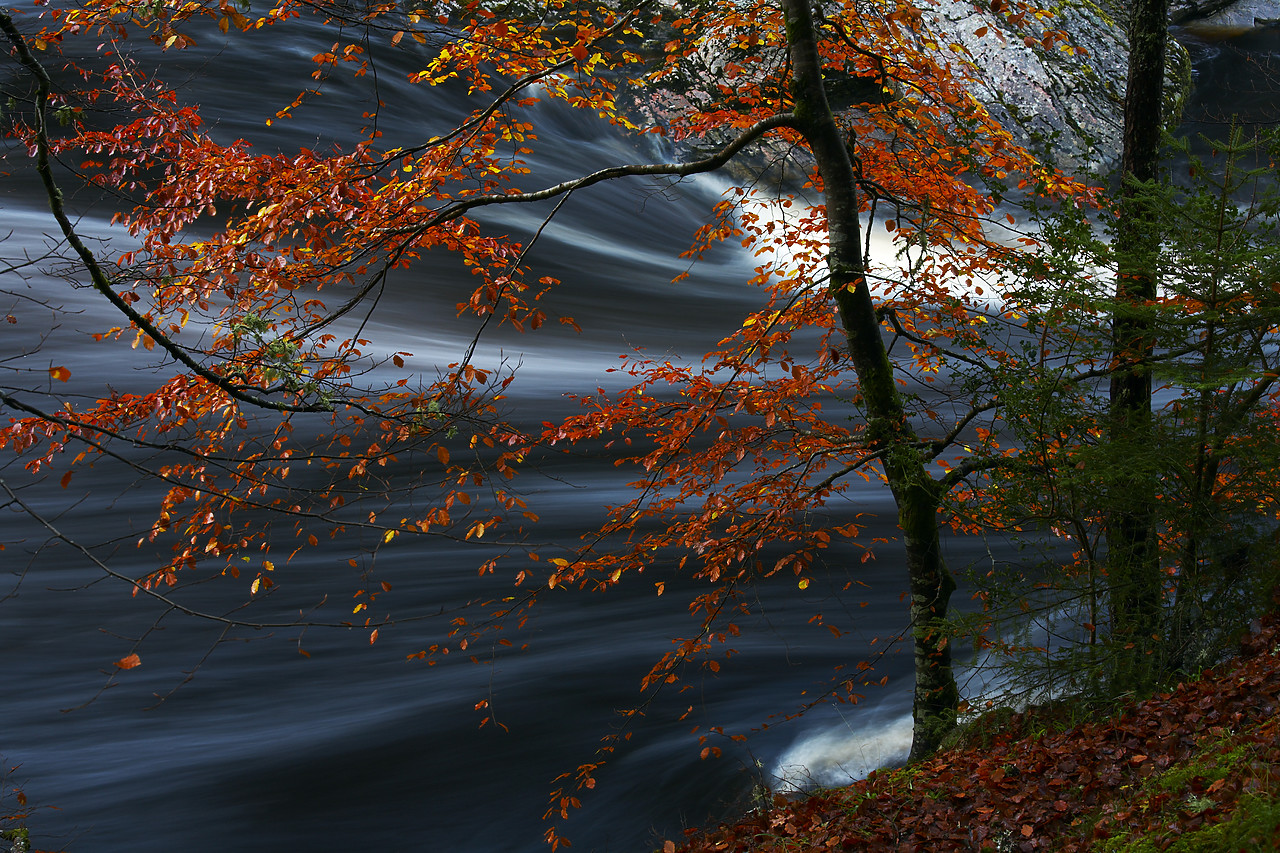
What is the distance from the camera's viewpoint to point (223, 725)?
725 cm

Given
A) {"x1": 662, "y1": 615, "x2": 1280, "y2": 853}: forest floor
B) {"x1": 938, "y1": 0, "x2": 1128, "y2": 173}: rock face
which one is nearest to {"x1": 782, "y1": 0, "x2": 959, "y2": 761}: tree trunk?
{"x1": 662, "y1": 615, "x2": 1280, "y2": 853}: forest floor

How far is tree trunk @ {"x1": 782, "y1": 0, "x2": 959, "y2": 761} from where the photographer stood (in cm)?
461

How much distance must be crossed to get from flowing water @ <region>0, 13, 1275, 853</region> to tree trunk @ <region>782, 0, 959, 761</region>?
5.03 ft

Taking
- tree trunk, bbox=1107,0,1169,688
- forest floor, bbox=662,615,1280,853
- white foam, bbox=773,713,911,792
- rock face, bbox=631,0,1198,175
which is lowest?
white foam, bbox=773,713,911,792

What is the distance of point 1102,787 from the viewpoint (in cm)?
325

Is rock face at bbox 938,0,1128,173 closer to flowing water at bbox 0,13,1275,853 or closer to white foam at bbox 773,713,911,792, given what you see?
flowing water at bbox 0,13,1275,853

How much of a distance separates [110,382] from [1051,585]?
1012cm

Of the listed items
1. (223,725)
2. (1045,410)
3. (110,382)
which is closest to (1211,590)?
(1045,410)

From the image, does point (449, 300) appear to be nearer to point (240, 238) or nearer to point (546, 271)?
point (546, 271)

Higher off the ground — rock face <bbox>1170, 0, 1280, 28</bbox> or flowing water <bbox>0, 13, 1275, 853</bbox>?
rock face <bbox>1170, 0, 1280, 28</bbox>

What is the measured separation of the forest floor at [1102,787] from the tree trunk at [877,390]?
465 millimetres

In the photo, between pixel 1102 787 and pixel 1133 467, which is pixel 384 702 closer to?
pixel 1102 787

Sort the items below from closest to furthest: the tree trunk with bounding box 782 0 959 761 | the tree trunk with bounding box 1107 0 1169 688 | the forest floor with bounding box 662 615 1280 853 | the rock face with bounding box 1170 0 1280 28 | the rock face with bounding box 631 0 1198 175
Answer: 1. the forest floor with bounding box 662 615 1280 853
2. the tree trunk with bounding box 1107 0 1169 688
3. the tree trunk with bounding box 782 0 959 761
4. the rock face with bounding box 631 0 1198 175
5. the rock face with bounding box 1170 0 1280 28

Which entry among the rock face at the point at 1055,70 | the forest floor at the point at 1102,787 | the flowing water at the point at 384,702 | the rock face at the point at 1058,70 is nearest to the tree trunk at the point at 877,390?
the forest floor at the point at 1102,787
